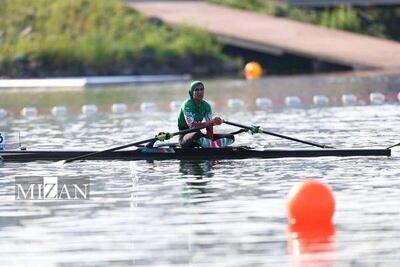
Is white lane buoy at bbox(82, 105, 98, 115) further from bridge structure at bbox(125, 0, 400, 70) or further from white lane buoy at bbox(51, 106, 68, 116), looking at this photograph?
bridge structure at bbox(125, 0, 400, 70)

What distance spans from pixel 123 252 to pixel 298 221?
242 centimetres

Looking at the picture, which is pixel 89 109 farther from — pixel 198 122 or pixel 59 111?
pixel 198 122

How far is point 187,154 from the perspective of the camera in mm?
22625

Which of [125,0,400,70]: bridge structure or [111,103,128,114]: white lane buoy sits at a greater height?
[125,0,400,70]: bridge structure

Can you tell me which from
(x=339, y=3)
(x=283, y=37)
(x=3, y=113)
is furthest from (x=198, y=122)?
(x=339, y=3)

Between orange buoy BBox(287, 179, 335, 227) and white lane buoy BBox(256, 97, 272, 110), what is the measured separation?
69.3 feet

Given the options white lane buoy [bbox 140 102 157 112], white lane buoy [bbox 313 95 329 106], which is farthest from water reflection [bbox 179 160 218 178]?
white lane buoy [bbox 313 95 329 106]

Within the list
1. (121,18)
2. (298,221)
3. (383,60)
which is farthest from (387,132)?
(121,18)

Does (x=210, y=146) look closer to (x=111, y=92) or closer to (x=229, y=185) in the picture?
(x=229, y=185)

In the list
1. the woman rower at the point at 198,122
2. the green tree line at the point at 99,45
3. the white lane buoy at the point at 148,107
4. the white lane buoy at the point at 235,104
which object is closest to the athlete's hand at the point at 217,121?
the woman rower at the point at 198,122

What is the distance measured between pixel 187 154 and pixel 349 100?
16.7 metres

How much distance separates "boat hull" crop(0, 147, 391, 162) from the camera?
2219 cm

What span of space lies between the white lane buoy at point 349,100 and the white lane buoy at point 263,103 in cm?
203

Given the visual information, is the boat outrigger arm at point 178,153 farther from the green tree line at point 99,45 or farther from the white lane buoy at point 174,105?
the green tree line at point 99,45
